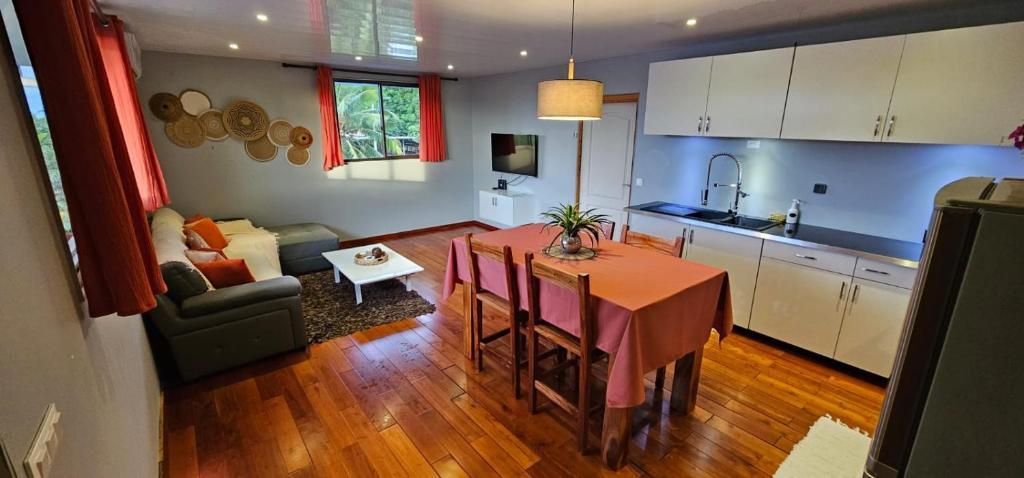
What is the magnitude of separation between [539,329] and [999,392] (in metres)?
1.74

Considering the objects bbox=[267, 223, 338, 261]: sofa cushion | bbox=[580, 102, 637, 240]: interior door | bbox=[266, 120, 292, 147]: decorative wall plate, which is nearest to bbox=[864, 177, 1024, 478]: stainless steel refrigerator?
bbox=[580, 102, 637, 240]: interior door

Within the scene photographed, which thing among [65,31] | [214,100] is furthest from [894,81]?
[214,100]

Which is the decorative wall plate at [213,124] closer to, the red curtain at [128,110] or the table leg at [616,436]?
the red curtain at [128,110]

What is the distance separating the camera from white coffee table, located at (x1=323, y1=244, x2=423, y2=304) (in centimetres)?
383

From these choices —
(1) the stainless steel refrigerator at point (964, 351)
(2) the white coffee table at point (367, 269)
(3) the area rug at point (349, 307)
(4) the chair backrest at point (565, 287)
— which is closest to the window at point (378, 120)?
(2) the white coffee table at point (367, 269)

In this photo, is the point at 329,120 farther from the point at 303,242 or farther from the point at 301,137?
the point at 303,242

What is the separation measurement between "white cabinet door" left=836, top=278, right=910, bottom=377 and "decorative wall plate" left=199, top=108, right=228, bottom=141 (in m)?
6.13

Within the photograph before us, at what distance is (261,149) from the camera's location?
500cm

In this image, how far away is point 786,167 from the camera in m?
3.37

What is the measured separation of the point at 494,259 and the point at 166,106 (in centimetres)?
430

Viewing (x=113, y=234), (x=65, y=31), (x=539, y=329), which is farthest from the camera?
(x=539, y=329)

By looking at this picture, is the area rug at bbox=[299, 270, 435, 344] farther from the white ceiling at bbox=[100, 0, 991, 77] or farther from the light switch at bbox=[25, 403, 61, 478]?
the light switch at bbox=[25, 403, 61, 478]

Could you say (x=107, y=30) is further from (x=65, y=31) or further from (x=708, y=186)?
(x=708, y=186)

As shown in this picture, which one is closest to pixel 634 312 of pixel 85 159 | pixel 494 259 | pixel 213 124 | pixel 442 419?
pixel 494 259
